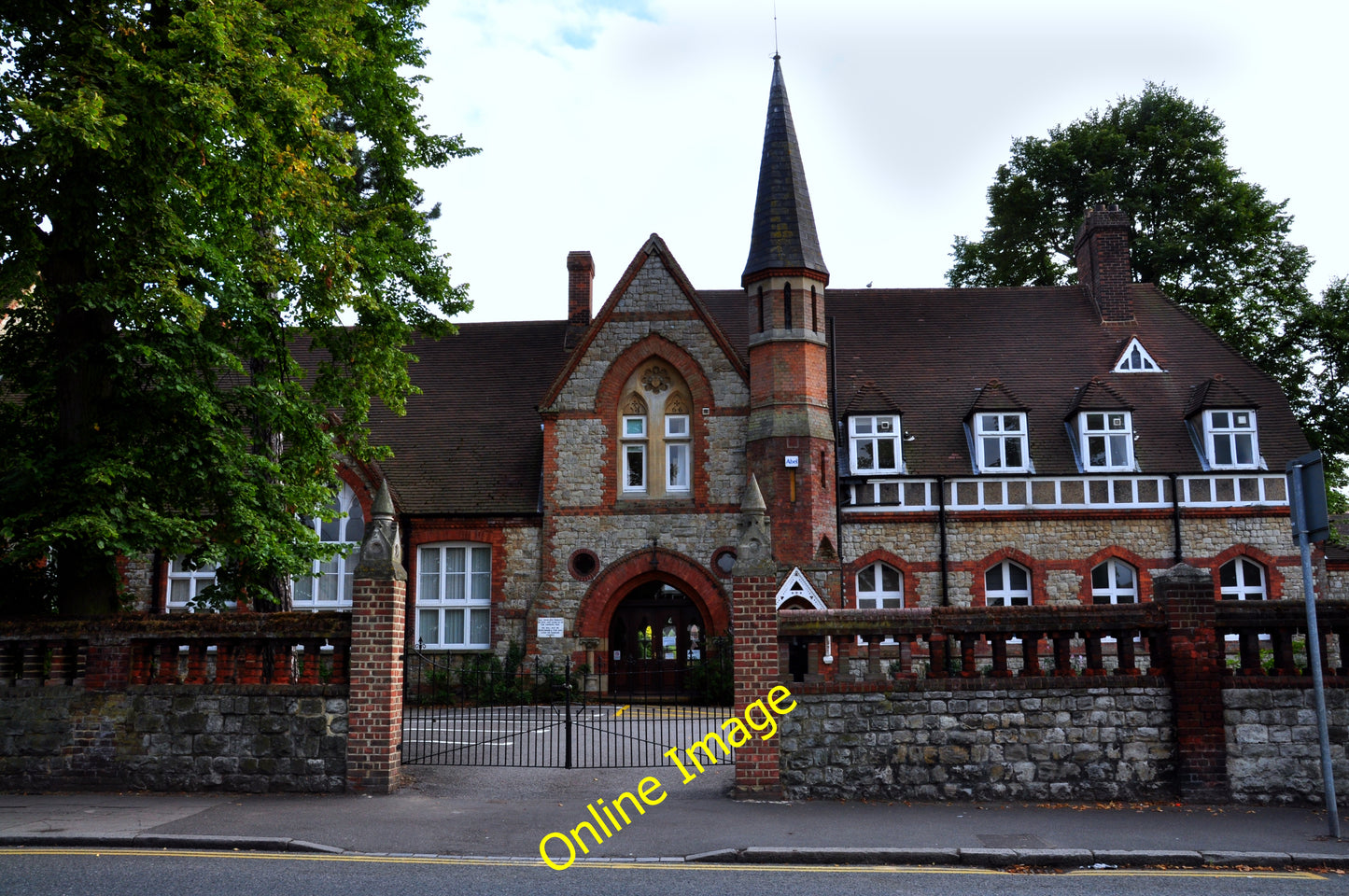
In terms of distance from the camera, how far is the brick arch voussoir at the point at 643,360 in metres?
23.5

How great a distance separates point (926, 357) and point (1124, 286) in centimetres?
605

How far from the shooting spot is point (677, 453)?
77.9 feet

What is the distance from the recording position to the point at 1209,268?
1316 inches

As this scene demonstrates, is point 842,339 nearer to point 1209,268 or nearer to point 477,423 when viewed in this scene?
point 477,423

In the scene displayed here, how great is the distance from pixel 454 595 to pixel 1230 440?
18723 millimetres

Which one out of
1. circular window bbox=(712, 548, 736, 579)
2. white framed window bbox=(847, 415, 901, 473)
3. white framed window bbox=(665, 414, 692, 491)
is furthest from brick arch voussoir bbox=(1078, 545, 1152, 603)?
white framed window bbox=(665, 414, 692, 491)

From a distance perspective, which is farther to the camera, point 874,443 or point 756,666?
point 874,443

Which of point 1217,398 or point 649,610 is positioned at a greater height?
point 1217,398

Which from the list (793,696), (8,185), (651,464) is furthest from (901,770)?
(651,464)

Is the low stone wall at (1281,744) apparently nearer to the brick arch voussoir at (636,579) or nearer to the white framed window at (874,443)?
the brick arch voussoir at (636,579)

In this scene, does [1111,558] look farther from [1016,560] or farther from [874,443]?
[874,443]

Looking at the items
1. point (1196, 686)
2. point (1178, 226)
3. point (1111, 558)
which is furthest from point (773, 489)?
point (1178, 226)

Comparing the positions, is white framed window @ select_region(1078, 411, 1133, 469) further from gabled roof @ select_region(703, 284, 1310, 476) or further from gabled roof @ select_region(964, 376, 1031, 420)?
gabled roof @ select_region(964, 376, 1031, 420)

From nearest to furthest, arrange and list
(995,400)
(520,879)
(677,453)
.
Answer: (520,879)
(677,453)
(995,400)
